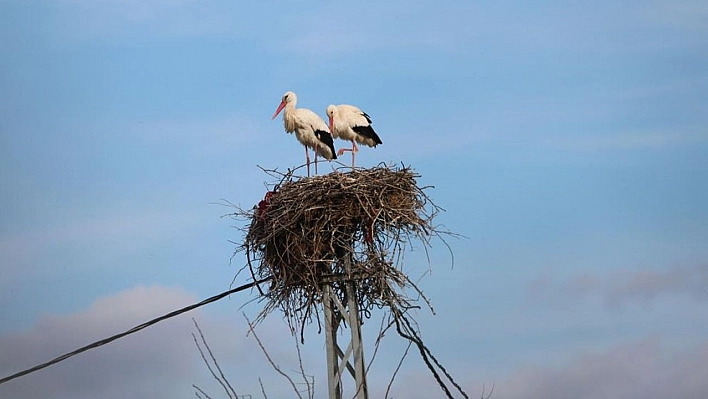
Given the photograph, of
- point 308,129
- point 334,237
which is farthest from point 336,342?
point 308,129

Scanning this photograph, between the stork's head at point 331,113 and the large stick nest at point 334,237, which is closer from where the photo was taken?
the large stick nest at point 334,237

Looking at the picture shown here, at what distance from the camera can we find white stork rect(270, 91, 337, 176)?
12.9 meters

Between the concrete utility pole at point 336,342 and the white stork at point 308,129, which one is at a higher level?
the white stork at point 308,129

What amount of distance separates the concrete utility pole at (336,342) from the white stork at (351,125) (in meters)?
4.43

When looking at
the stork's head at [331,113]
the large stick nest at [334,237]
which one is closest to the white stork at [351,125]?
the stork's head at [331,113]

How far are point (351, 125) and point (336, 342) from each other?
4.77 m

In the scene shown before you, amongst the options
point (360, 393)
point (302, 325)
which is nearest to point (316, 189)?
point (302, 325)

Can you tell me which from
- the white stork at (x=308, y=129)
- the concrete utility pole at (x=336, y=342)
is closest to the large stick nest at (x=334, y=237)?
the concrete utility pole at (x=336, y=342)

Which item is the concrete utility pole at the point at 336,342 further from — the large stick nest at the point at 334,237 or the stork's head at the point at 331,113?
the stork's head at the point at 331,113

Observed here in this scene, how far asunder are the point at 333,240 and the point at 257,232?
2.55 ft

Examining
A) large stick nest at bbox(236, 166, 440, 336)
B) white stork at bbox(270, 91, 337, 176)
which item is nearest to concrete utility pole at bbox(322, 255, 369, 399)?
large stick nest at bbox(236, 166, 440, 336)

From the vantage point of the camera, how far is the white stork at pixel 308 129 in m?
12.9

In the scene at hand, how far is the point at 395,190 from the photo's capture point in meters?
9.11

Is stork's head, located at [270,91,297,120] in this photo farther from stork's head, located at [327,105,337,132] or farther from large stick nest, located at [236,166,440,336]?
large stick nest, located at [236,166,440,336]
